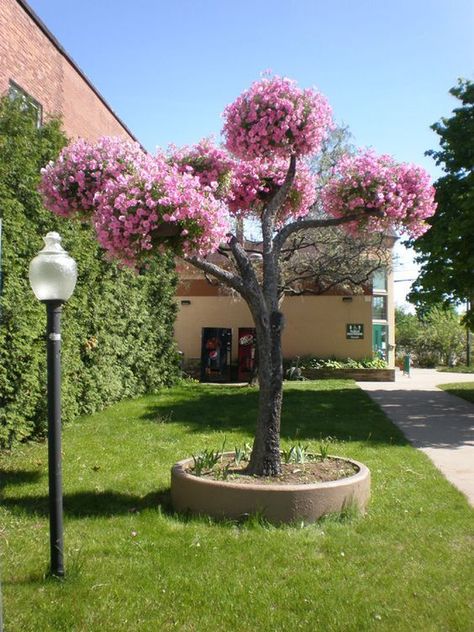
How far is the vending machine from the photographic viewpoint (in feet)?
73.6

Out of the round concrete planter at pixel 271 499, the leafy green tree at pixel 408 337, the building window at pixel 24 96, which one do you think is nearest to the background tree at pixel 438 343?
the leafy green tree at pixel 408 337

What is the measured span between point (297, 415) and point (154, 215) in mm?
7340

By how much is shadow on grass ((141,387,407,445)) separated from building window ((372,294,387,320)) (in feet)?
43.2

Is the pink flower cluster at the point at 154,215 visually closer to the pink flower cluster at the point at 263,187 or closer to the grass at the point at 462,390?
the pink flower cluster at the point at 263,187

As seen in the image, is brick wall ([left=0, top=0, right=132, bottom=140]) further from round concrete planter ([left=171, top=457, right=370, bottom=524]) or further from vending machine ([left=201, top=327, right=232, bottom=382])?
vending machine ([left=201, top=327, right=232, bottom=382])

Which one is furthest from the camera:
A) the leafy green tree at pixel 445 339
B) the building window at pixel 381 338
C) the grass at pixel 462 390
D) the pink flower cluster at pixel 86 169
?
the leafy green tree at pixel 445 339

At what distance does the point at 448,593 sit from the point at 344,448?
4528mm

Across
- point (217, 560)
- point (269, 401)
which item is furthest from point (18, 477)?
point (217, 560)

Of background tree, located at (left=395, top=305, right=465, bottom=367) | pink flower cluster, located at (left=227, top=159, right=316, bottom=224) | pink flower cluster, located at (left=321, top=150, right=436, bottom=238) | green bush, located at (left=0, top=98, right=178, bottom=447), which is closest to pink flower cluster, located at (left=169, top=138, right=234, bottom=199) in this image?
pink flower cluster, located at (left=227, top=159, right=316, bottom=224)

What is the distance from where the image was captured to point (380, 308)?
92.2ft

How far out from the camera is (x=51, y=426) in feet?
13.8

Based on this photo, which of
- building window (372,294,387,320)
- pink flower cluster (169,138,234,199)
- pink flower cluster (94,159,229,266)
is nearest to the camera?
pink flower cluster (94,159,229,266)

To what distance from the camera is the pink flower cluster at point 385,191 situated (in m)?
6.22

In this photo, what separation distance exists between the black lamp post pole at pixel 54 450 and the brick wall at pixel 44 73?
6.73 meters
